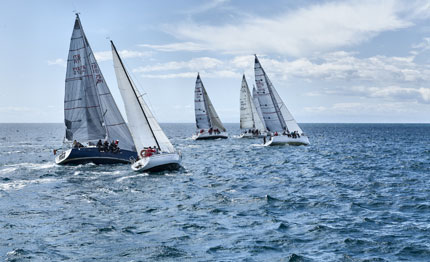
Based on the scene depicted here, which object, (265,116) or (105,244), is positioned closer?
(105,244)

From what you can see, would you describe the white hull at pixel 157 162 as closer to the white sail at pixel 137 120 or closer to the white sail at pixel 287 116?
the white sail at pixel 137 120

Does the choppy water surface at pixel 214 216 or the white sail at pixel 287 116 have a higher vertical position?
the white sail at pixel 287 116

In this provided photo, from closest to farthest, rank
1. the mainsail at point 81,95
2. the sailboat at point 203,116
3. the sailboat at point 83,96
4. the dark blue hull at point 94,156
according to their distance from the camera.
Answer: the dark blue hull at point 94,156 < the sailboat at point 83,96 < the mainsail at point 81,95 < the sailboat at point 203,116

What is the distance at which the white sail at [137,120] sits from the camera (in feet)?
119

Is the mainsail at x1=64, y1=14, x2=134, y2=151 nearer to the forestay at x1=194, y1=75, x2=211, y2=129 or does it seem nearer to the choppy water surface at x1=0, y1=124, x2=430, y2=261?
the choppy water surface at x1=0, y1=124, x2=430, y2=261

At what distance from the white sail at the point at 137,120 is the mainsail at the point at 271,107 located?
30487 mm

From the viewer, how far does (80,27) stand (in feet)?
143

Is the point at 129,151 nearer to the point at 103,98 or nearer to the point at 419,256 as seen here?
the point at 103,98

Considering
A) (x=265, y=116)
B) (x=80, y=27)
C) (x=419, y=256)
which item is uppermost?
(x=80, y=27)

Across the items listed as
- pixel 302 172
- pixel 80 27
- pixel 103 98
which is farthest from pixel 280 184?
pixel 80 27

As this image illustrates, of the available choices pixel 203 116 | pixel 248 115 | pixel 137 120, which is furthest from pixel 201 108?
pixel 137 120

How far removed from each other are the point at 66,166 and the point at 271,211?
87.0ft

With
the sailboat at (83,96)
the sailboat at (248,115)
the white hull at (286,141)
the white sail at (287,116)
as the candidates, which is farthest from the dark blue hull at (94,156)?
the sailboat at (248,115)

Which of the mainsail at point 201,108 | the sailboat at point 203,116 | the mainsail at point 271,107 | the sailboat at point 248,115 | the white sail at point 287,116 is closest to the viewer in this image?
the white sail at point 287,116
